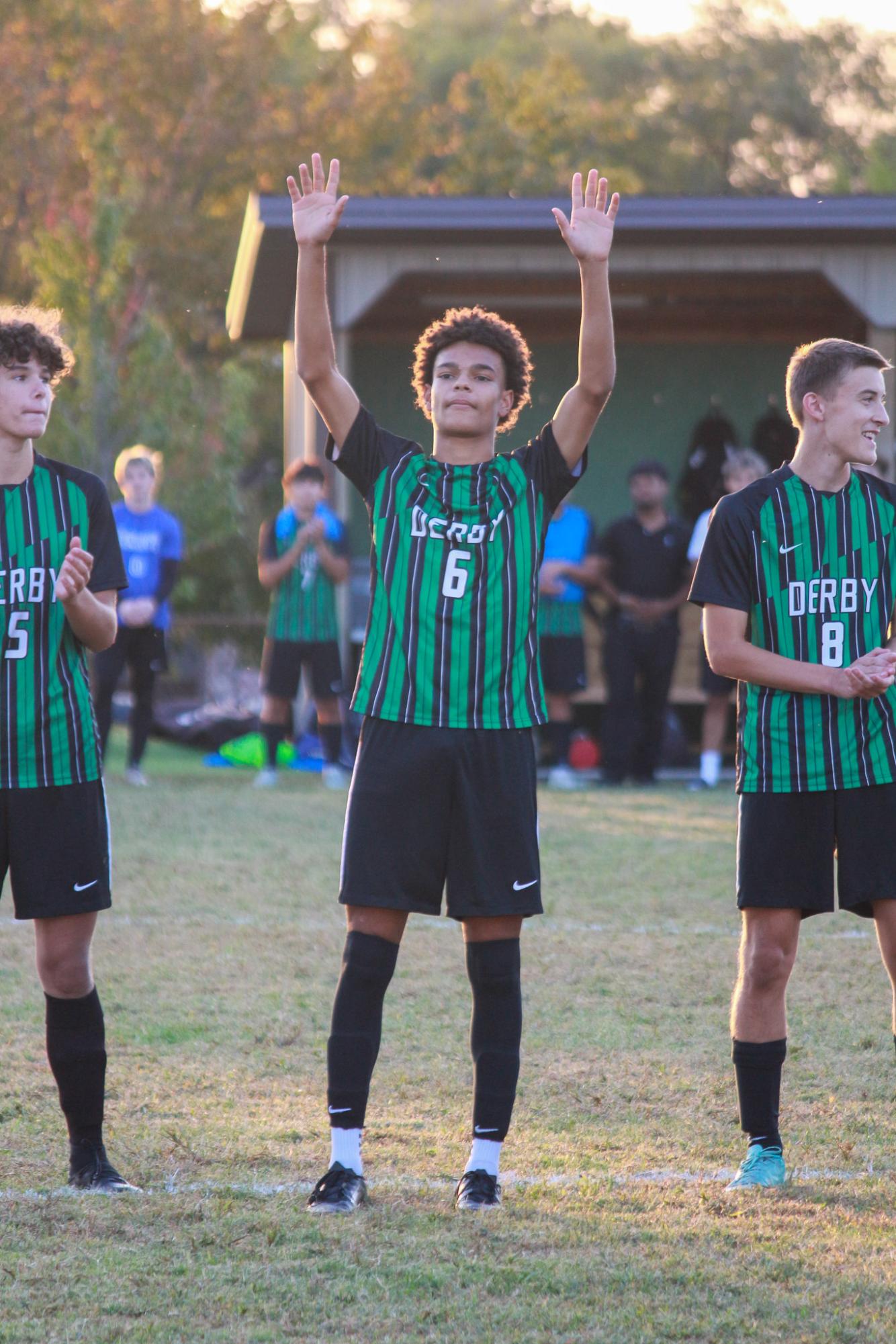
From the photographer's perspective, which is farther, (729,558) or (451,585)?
(729,558)

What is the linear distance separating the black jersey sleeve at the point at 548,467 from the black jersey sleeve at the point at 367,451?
26cm

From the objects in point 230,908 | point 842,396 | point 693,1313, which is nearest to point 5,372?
point 842,396

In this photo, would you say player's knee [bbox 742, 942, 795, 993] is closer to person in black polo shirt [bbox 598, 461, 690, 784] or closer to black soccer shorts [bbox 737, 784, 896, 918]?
black soccer shorts [bbox 737, 784, 896, 918]

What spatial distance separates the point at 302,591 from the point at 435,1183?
797 centimetres

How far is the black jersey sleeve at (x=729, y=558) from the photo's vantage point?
12.5 feet

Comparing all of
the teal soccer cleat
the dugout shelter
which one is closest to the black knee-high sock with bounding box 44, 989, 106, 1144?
the teal soccer cleat

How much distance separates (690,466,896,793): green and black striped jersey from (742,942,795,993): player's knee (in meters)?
0.36

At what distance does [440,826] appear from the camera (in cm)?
365

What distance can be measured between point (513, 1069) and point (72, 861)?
3.52 feet

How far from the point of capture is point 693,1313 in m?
3.01

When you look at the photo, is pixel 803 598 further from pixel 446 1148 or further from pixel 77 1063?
pixel 77 1063

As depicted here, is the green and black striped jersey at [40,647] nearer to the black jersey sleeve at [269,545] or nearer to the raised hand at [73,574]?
the raised hand at [73,574]

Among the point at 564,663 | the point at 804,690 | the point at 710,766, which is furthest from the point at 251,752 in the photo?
the point at 804,690

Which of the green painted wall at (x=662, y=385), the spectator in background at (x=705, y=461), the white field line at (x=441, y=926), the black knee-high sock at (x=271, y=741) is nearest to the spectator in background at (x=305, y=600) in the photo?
the black knee-high sock at (x=271, y=741)
